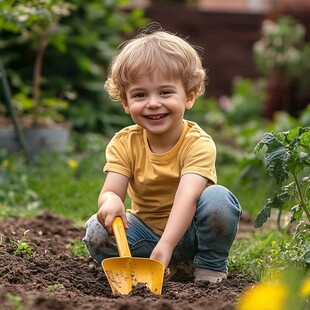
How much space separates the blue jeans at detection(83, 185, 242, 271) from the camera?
3244mm

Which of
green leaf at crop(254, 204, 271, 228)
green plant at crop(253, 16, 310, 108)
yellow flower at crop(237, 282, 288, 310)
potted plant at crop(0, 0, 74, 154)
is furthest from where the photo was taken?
green plant at crop(253, 16, 310, 108)

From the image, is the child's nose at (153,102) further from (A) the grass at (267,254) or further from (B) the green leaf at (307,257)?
(B) the green leaf at (307,257)

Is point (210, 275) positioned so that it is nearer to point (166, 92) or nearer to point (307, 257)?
point (307, 257)

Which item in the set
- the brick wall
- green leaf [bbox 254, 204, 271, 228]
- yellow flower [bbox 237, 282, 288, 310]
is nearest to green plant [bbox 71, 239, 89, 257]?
green leaf [bbox 254, 204, 271, 228]

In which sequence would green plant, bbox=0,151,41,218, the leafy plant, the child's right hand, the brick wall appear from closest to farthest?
the leafy plant
the child's right hand
green plant, bbox=0,151,41,218
the brick wall

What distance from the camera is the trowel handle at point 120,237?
10.1 feet

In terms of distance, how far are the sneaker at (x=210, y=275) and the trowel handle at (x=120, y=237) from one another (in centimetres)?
41

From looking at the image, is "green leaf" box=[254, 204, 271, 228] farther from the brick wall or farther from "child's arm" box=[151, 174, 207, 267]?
the brick wall

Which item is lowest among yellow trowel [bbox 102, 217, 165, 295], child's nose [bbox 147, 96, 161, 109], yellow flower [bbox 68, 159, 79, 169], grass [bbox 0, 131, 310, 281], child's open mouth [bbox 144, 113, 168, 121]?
yellow flower [bbox 68, 159, 79, 169]

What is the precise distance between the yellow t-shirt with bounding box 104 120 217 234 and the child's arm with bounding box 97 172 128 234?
0.12ft

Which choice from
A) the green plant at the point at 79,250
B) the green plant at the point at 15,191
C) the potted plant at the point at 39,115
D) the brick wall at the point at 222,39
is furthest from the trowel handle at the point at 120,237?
the brick wall at the point at 222,39

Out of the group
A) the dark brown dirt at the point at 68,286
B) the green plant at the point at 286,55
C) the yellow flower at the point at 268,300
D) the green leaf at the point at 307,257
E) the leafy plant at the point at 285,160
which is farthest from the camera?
the green plant at the point at 286,55

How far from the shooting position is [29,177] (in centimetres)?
595

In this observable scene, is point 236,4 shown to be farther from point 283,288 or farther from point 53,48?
point 283,288
